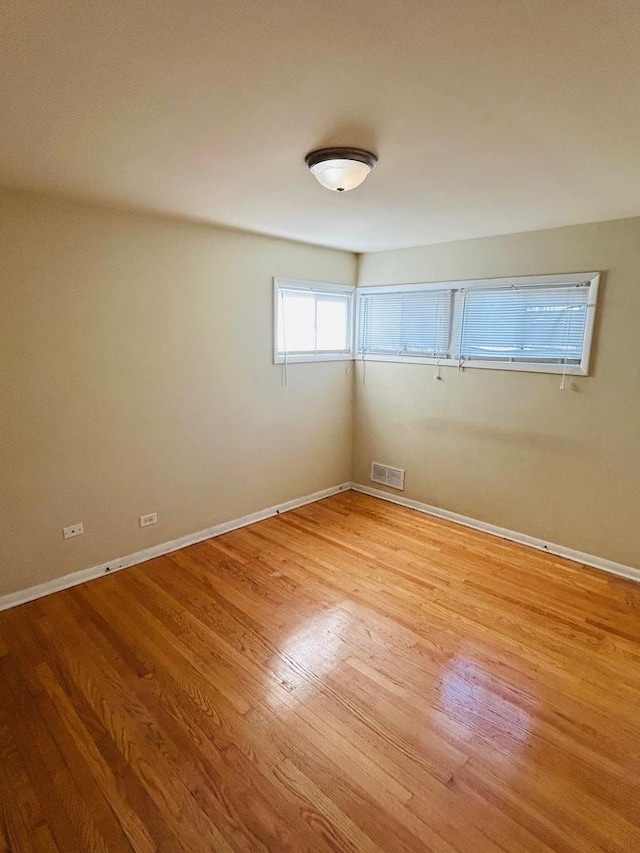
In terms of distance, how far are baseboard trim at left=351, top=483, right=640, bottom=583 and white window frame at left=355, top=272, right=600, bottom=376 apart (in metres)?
1.33

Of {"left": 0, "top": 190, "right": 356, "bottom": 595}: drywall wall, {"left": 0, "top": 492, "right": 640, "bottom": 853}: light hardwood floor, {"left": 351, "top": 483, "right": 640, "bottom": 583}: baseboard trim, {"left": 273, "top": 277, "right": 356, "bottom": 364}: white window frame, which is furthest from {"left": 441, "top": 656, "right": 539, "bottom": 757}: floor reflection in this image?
{"left": 273, "top": 277, "right": 356, "bottom": 364}: white window frame

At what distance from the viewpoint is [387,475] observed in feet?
14.8

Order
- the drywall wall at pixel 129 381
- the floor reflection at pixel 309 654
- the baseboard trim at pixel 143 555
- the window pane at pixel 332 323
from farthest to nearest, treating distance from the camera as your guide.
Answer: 1. the window pane at pixel 332 323
2. the baseboard trim at pixel 143 555
3. the drywall wall at pixel 129 381
4. the floor reflection at pixel 309 654

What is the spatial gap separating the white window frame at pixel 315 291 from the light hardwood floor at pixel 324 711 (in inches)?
71.9

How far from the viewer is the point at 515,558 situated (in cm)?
338

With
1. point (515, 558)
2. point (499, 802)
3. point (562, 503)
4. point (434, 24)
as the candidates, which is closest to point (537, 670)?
point (499, 802)

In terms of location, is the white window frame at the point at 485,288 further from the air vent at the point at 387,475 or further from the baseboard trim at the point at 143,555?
the baseboard trim at the point at 143,555

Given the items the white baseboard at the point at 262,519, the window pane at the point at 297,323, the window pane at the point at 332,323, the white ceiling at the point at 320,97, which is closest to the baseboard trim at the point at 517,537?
the white baseboard at the point at 262,519

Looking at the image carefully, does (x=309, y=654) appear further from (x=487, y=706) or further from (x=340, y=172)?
(x=340, y=172)

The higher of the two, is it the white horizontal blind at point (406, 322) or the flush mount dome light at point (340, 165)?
the flush mount dome light at point (340, 165)

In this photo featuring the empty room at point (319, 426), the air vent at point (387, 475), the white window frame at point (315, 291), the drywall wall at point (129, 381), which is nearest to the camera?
the empty room at point (319, 426)

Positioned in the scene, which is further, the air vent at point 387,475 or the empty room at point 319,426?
the air vent at point 387,475

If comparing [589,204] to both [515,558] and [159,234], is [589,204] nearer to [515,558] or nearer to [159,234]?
A: [515,558]

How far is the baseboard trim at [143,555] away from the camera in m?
2.75
